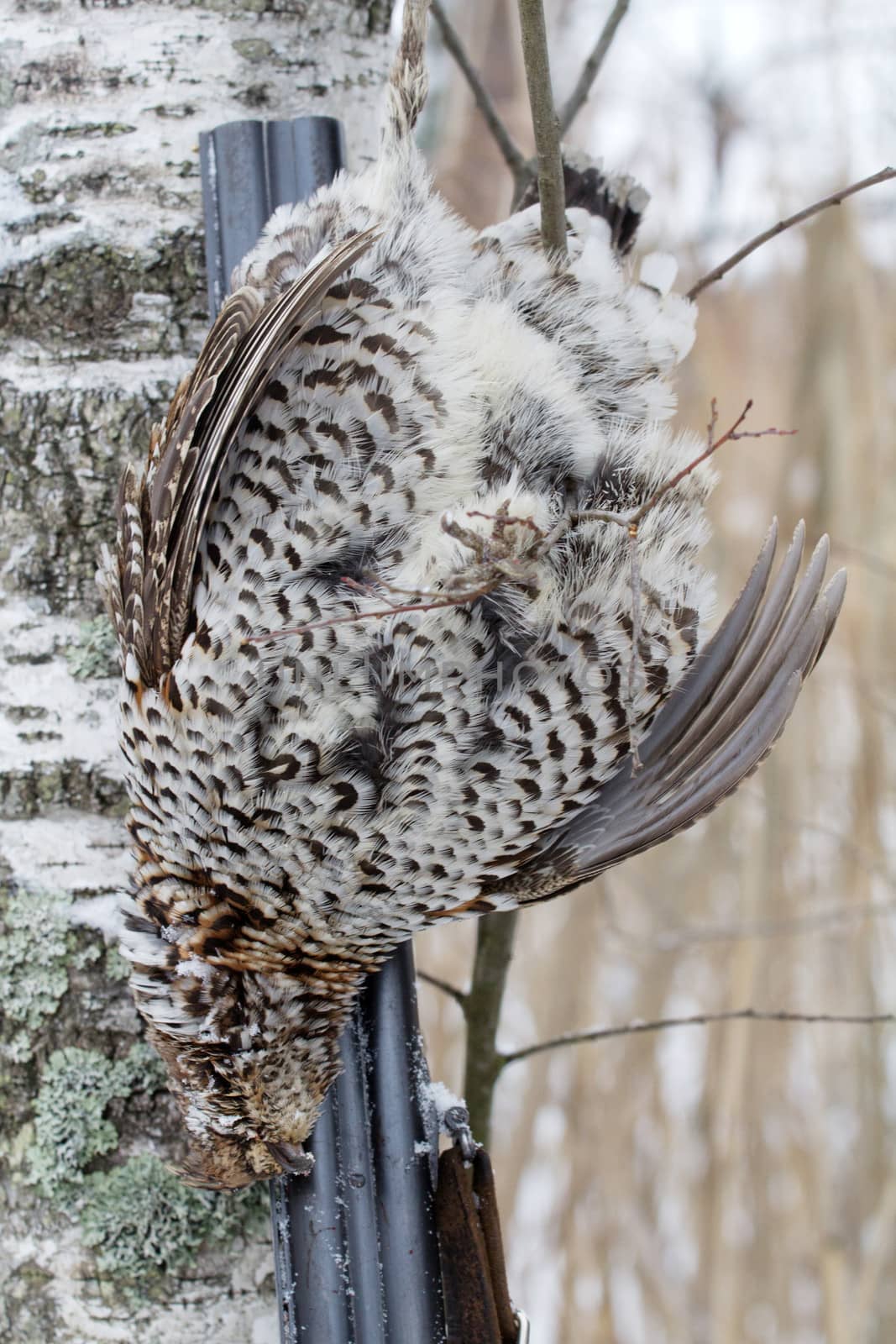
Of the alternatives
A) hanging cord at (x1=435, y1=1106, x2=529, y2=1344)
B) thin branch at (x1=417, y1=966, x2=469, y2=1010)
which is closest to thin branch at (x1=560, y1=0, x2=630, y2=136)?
thin branch at (x1=417, y1=966, x2=469, y2=1010)

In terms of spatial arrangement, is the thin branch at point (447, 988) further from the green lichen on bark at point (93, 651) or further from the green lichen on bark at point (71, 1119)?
the green lichen on bark at point (93, 651)

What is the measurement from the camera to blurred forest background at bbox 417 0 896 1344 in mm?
3354

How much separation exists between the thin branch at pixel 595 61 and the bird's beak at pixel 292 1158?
4.99 ft

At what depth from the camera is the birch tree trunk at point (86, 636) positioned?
161 cm

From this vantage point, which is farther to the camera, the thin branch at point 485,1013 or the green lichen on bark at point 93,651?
the thin branch at point 485,1013

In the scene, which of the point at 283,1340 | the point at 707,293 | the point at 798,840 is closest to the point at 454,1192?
the point at 283,1340

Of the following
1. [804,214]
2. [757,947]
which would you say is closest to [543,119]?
[804,214]

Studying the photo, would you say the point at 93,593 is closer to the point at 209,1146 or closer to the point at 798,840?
the point at 209,1146

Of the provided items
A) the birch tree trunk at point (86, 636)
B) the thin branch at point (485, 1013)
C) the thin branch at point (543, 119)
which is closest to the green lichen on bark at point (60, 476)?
the birch tree trunk at point (86, 636)

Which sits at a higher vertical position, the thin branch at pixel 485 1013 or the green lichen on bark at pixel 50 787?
the green lichen on bark at pixel 50 787

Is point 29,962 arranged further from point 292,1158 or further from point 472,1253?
point 472,1253

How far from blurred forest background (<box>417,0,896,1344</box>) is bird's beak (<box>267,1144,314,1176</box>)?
1.40 meters

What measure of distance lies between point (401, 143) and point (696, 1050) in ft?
11.1

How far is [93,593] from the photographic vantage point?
1.68 metres
